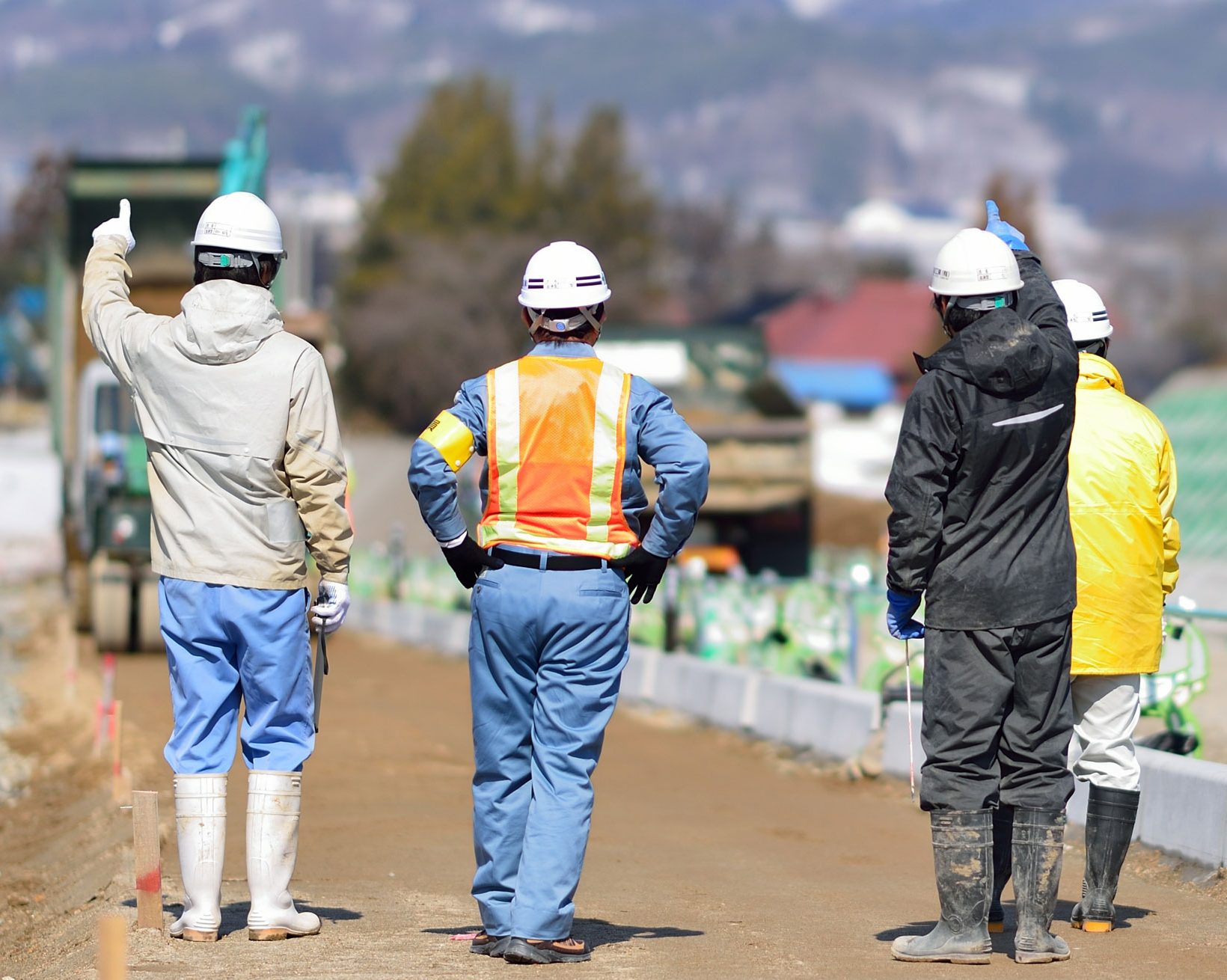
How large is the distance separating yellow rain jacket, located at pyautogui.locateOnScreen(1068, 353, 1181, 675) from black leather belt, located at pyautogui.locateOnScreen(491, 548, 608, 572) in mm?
1548

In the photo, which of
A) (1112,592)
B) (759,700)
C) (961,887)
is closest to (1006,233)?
(1112,592)

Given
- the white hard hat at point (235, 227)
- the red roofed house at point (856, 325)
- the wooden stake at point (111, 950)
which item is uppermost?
the red roofed house at point (856, 325)

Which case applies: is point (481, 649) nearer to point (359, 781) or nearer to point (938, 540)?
point (938, 540)

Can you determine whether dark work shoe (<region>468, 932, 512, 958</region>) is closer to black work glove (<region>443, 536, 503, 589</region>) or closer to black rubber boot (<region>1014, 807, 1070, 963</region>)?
black work glove (<region>443, 536, 503, 589</region>)

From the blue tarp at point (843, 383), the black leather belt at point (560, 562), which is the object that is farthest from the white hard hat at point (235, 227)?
the blue tarp at point (843, 383)

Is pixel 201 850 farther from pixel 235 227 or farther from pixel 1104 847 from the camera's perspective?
pixel 1104 847

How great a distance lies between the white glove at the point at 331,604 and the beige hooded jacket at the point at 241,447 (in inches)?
1.3

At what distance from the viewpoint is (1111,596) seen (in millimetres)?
6340

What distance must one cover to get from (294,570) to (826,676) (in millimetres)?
7667

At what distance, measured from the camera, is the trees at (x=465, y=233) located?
76.8 meters

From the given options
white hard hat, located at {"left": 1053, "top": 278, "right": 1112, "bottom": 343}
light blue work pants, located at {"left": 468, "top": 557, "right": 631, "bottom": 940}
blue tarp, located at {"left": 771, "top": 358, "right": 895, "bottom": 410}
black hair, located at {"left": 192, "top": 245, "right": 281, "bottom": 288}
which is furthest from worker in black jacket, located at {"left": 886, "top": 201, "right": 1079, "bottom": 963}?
blue tarp, located at {"left": 771, "top": 358, "right": 895, "bottom": 410}

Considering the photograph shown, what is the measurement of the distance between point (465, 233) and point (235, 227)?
83.3 m

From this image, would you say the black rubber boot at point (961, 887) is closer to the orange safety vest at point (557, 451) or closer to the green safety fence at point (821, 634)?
the orange safety vest at point (557, 451)

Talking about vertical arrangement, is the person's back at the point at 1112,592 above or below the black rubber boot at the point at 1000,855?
above
